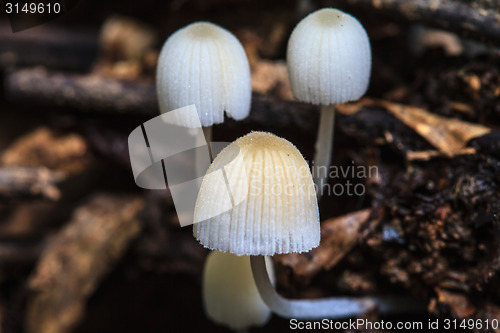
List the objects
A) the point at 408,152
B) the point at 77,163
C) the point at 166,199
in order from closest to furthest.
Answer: the point at 408,152
the point at 166,199
the point at 77,163

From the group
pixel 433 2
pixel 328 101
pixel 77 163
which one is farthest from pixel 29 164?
pixel 433 2

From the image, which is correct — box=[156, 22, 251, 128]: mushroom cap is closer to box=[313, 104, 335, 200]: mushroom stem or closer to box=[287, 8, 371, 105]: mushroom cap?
box=[287, 8, 371, 105]: mushroom cap

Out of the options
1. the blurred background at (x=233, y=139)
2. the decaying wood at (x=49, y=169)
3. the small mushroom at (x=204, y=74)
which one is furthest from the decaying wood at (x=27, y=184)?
the small mushroom at (x=204, y=74)

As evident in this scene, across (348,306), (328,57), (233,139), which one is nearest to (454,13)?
(328,57)

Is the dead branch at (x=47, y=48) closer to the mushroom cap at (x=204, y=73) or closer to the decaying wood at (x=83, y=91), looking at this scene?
the decaying wood at (x=83, y=91)

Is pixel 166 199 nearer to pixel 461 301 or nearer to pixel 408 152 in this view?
pixel 408 152

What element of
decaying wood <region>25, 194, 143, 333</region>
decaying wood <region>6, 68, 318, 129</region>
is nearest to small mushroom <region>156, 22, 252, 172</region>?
decaying wood <region>6, 68, 318, 129</region>
